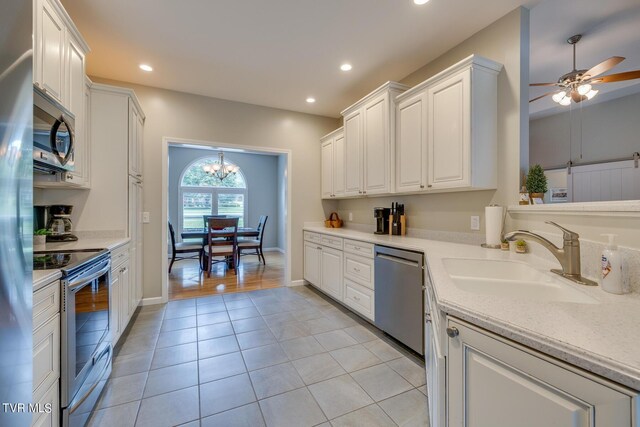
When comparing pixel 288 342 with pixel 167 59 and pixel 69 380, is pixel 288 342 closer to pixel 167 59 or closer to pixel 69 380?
pixel 69 380

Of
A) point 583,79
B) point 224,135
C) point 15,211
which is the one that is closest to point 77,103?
point 224,135

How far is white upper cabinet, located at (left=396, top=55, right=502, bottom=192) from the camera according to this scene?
2094mm

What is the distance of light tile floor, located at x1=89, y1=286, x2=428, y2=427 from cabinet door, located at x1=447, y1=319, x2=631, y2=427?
930mm

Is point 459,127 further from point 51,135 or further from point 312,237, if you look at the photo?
point 51,135

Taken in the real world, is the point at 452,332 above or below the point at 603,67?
below

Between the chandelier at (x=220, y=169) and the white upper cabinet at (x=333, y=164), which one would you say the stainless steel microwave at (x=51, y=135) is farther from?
the chandelier at (x=220, y=169)

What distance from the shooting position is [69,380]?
53.1 inches

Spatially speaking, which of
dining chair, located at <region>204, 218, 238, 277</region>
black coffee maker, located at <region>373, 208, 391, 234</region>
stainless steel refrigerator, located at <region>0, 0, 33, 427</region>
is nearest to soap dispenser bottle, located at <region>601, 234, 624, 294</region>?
stainless steel refrigerator, located at <region>0, 0, 33, 427</region>

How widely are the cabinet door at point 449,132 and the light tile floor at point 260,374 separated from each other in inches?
60.7

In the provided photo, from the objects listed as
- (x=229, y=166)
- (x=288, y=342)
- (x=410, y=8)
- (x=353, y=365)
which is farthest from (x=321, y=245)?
(x=229, y=166)

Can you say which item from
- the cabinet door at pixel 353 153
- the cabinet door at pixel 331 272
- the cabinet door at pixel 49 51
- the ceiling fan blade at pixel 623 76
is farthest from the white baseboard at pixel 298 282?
the ceiling fan blade at pixel 623 76

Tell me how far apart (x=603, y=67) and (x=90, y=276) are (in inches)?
175

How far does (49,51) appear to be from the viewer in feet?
5.65

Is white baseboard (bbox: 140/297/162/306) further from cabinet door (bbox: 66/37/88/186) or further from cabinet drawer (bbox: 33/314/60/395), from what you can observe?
cabinet drawer (bbox: 33/314/60/395)
